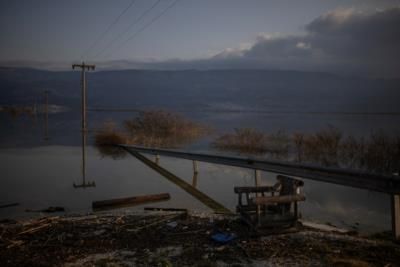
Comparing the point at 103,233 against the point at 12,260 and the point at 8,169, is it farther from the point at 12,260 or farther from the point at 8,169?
the point at 8,169

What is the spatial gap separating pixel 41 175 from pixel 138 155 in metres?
6.75

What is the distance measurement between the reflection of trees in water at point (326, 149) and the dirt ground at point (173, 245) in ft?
28.1

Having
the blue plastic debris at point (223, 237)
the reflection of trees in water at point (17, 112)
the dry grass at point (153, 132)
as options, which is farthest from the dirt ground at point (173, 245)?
the reflection of trees in water at point (17, 112)

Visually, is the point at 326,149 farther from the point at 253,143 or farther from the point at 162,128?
the point at 162,128

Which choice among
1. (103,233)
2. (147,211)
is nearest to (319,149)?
(147,211)

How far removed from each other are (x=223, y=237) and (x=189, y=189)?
593 cm

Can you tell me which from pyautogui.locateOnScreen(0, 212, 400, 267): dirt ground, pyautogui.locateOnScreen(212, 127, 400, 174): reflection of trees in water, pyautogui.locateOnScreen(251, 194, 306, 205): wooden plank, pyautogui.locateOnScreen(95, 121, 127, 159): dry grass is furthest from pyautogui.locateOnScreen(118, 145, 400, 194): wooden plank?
pyautogui.locateOnScreen(95, 121, 127, 159): dry grass

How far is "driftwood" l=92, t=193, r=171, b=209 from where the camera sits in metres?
9.80

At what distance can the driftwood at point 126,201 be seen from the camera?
386 inches

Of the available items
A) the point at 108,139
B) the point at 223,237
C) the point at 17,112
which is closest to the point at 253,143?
the point at 108,139

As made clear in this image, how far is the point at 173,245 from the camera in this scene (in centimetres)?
620

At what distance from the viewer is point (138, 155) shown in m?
19.6

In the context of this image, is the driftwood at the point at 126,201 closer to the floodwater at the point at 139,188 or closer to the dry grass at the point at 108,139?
the floodwater at the point at 139,188

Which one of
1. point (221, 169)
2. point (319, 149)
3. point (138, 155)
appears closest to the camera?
point (221, 169)
